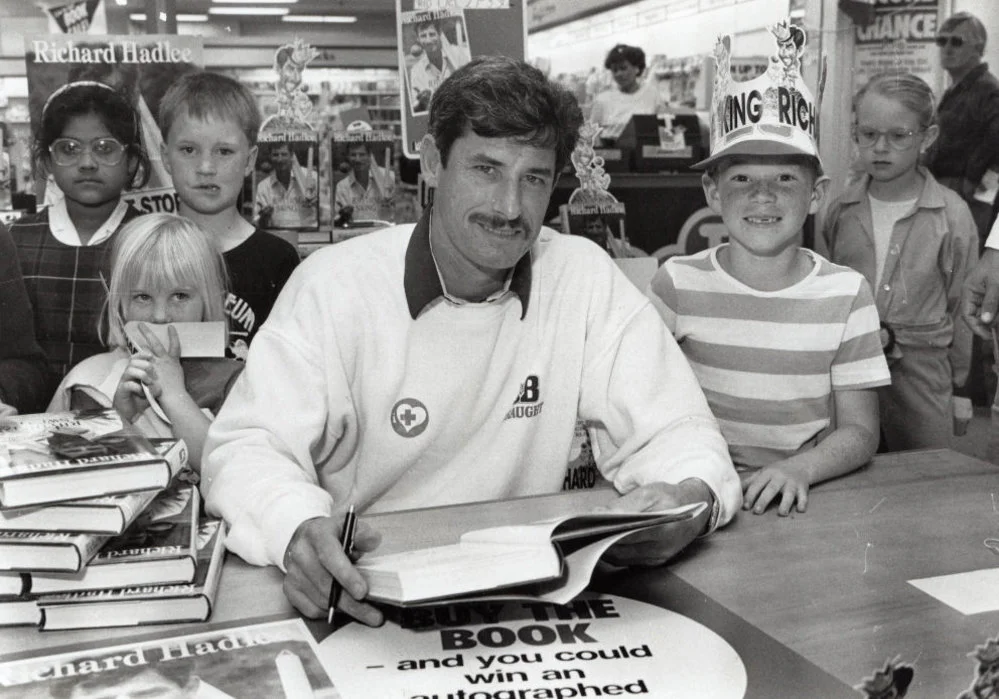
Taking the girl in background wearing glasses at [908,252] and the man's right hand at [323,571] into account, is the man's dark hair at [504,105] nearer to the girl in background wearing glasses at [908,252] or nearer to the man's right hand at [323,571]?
the man's right hand at [323,571]

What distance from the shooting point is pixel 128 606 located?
1102mm

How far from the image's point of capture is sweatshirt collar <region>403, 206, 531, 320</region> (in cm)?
165

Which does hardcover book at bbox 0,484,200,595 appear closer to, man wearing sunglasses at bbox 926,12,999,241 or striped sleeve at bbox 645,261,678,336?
striped sleeve at bbox 645,261,678,336

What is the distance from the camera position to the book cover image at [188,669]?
937 mm

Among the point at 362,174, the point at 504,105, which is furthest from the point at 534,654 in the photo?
the point at 362,174

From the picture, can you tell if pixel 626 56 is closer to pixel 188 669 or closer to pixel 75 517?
pixel 75 517

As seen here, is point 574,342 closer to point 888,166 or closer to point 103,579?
point 103,579

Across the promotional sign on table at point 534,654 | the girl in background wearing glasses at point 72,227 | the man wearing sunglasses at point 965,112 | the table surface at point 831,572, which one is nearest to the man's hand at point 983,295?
the table surface at point 831,572

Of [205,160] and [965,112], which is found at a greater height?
[965,112]

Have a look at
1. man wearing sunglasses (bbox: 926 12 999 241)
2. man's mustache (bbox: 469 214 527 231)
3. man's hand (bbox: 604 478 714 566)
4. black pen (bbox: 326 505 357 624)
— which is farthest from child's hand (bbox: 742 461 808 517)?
man wearing sunglasses (bbox: 926 12 999 241)

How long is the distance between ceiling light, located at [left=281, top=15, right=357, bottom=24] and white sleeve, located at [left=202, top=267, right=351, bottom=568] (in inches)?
29.1

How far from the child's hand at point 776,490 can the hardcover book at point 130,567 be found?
0.81 m

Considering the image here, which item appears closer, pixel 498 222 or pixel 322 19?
pixel 498 222

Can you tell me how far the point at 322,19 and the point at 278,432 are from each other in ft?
3.60
